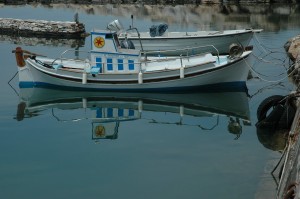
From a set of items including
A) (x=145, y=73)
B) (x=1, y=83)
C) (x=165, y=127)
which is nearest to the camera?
(x=165, y=127)

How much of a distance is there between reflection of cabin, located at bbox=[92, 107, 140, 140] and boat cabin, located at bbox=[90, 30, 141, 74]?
83.2 inches

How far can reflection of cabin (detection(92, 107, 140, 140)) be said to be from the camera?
1808cm

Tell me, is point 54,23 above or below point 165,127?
above

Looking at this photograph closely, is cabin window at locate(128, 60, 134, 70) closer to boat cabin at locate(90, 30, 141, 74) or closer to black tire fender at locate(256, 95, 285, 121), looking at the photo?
boat cabin at locate(90, 30, 141, 74)

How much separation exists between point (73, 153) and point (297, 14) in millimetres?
45271

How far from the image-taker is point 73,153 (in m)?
15.8

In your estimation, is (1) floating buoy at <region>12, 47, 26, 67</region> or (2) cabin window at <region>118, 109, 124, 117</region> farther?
(1) floating buoy at <region>12, 47, 26, 67</region>

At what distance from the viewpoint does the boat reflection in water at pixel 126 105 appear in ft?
65.1

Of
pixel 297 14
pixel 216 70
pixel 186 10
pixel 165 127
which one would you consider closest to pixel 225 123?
pixel 165 127

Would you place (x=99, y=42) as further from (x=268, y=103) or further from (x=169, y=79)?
(x=268, y=103)

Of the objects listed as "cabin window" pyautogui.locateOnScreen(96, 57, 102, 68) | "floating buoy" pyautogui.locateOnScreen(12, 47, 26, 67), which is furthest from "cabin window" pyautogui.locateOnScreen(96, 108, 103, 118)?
"floating buoy" pyautogui.locateOnScreen(12, 47, 26, 67)

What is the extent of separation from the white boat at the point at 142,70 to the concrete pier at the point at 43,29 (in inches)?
767

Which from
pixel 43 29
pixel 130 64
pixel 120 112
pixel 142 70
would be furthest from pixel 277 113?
pixel 43 29

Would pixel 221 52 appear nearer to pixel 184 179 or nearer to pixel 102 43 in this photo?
pixel 102 43
